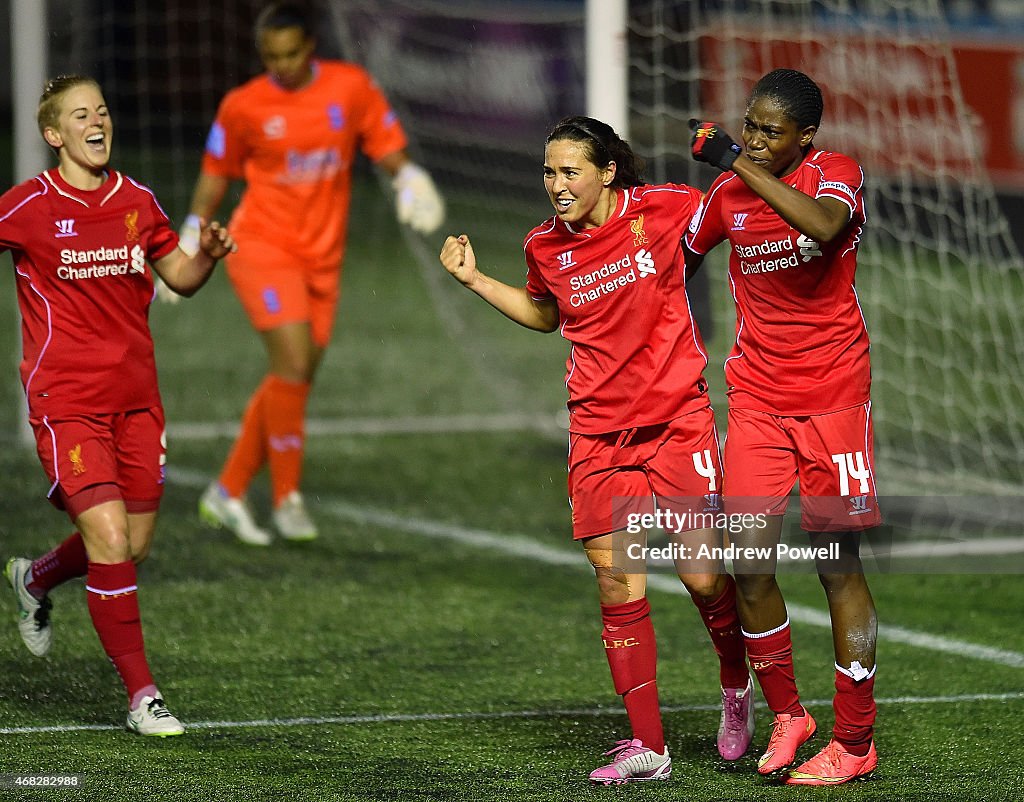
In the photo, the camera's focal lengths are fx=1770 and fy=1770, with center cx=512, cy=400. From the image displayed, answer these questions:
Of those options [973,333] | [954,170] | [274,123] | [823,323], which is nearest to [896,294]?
[973,333]

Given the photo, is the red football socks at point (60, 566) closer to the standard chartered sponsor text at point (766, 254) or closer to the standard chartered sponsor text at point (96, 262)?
the standard chartered sponsor text at point (96, 262)

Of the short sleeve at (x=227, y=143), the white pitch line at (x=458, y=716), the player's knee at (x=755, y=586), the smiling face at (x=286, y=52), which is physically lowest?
the white pitch line at (x=458, y=716)

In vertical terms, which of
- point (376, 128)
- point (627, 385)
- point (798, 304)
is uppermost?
point (376, 128)

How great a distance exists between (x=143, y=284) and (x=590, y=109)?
3.08 metres

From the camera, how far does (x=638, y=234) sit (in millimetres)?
4699

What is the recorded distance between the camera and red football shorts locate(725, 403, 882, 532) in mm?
4656

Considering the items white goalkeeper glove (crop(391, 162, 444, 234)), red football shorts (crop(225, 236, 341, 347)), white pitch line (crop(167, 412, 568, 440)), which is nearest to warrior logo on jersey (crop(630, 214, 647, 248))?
white goalkeeper glove (crop(391, 162, 444, 234))

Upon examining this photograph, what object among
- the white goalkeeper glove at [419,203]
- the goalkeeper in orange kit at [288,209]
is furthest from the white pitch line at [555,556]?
the white goalkeeper glove at [419,203]

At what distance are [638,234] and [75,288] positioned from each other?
1.68 metres

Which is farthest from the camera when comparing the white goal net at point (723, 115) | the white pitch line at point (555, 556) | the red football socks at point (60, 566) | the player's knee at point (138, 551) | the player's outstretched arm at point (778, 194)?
the white goal net at point (723, 115)

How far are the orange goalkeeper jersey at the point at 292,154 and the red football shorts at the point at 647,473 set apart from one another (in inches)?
138

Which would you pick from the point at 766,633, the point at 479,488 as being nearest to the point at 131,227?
the point at 766,633

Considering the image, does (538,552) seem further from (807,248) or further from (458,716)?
(807,248)

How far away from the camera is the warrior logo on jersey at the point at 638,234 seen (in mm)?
4691
